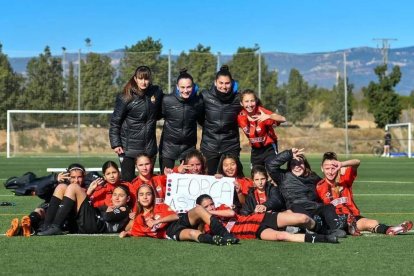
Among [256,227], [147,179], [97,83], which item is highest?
[97,83]

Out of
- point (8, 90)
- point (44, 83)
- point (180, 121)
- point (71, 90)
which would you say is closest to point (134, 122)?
point (180, 121)

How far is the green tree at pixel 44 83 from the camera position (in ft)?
120

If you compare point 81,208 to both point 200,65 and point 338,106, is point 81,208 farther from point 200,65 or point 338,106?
point 338,106

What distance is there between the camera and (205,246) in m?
7.48

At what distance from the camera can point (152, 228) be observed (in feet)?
26.8

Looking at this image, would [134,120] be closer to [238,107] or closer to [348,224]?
[238,107]

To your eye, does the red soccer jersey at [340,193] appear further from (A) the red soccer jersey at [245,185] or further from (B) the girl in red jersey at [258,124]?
(B) the girl in red jersey at [258,124]

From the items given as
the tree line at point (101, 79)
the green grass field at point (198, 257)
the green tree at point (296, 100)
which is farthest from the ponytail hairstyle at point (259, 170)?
the green tree at point (296, 100)

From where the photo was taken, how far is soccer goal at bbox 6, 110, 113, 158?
34.3 metres

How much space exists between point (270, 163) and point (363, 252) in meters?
2.42

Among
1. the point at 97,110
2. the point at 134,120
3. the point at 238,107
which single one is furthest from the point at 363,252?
the point at 97,110

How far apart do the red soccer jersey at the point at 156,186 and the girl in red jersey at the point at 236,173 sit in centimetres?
68

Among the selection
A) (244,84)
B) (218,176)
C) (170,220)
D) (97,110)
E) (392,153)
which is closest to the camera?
(170,220)

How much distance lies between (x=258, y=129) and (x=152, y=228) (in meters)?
2.05
